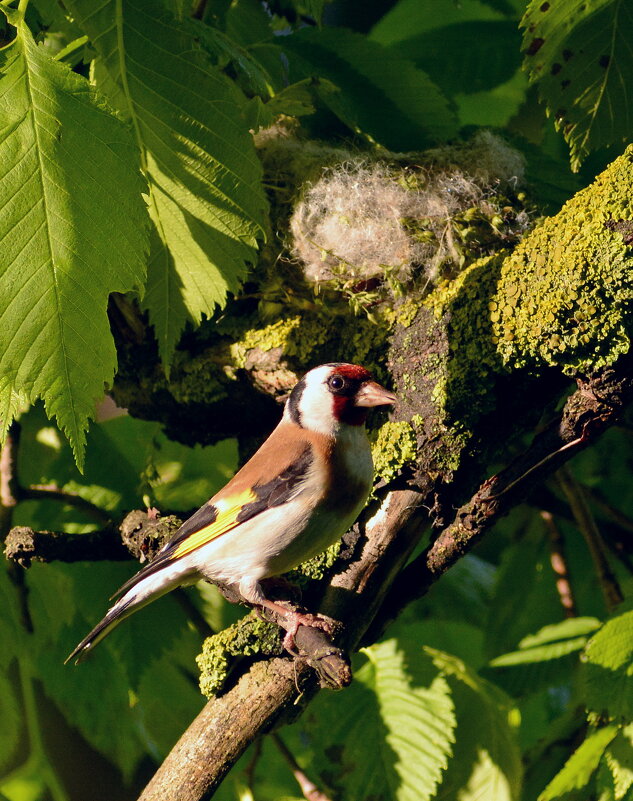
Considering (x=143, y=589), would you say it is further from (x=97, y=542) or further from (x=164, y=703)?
(x=164, y=703)

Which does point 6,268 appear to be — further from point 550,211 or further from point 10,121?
point 550,211

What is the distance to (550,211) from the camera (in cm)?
329

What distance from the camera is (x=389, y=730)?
2.66 m

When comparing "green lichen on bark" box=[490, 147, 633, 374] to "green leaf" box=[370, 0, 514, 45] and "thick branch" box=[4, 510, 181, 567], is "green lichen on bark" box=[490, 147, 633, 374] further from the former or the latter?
"green leaf" box=[370, 0, 514, 45]

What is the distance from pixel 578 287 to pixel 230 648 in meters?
1.31

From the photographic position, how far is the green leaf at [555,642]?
2.76 metres

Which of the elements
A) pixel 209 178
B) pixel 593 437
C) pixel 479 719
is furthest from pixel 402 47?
pixel 479 719

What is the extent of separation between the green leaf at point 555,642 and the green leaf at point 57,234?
1712 millimetres

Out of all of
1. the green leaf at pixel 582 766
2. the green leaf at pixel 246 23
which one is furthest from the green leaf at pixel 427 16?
the green leaf at pixel 582 766

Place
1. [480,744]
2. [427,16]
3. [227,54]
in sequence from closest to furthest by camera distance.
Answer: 1. [227,54]
2. [480,744]
3. [427,16]

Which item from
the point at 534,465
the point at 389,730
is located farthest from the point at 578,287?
the point at 389,730

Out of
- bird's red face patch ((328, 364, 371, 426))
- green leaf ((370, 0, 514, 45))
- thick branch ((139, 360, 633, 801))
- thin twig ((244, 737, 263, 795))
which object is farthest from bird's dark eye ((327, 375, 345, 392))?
green leaf ((370, 0, 514, 45))

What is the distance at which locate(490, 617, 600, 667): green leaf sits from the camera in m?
2.76

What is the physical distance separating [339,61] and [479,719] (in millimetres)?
2349
